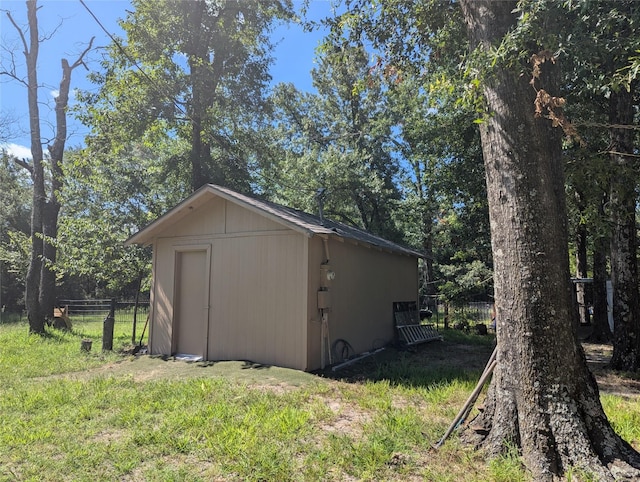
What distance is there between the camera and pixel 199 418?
4.48 meters

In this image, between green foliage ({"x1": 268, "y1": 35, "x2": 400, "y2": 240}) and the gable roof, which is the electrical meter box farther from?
green foliage ({"x1": 268, "y1": 35, "x2": 400, "y2": 240})

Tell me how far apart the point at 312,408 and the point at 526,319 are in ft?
9.16

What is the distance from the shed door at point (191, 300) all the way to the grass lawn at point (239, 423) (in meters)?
0.93

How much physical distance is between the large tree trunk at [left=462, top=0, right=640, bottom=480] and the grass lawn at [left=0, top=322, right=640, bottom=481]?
1.11 feet

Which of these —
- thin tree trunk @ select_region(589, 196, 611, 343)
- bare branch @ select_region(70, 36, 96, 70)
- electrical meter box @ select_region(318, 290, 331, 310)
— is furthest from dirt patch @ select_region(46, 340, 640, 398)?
bare branch @ select_region(70, 36, 96, 70)

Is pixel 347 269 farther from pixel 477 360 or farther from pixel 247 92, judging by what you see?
pixel 247 92

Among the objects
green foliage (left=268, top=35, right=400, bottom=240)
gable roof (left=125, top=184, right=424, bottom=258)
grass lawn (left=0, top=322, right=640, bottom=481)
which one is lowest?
grass lawn (left=0, top=322, right=640, bottom=481)

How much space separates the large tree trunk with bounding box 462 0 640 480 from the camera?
10.2ft

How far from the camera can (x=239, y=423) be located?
4.38 metres

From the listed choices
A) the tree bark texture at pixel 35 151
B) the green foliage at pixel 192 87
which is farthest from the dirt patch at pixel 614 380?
the tree bark texture at pixel 35 151

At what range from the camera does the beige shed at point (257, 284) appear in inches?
279

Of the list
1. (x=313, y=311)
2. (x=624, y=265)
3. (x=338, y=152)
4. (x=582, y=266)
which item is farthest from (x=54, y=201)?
(x=582, y=266)

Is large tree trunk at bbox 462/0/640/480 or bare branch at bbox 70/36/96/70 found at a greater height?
bare branch at bbox 70/36/96/70

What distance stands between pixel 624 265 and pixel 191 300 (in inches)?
324
